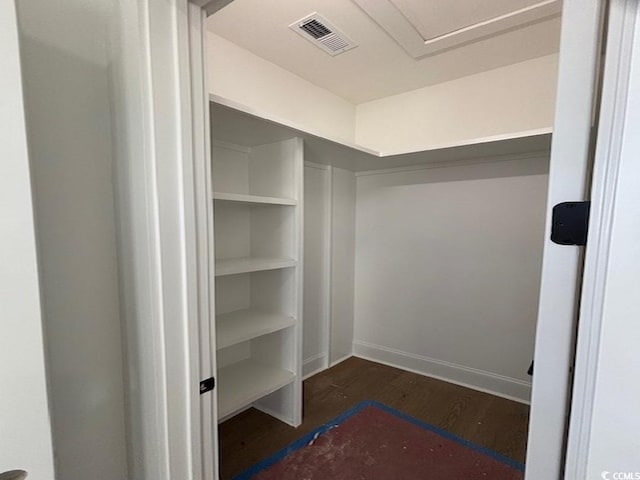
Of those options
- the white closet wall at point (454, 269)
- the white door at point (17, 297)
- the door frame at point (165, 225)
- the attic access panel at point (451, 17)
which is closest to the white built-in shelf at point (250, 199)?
the door frame at point (165, 225)

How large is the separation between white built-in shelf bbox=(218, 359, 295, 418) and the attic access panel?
2124 millimetres

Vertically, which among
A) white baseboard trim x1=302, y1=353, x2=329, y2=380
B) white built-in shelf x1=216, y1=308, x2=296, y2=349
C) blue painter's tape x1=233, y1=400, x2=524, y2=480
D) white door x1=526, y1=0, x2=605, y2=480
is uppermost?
white door x1=526, y1=0, x2=605, y2=480

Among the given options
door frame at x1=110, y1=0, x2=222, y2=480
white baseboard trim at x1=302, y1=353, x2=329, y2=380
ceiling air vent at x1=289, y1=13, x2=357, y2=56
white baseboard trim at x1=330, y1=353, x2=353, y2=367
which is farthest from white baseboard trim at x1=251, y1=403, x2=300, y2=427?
ceiling air vent at x1=289, y1=13, x2=357, y2=56

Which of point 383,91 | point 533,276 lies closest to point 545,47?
point 383,91

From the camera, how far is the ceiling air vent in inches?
67.6

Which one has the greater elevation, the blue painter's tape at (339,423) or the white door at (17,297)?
the white door at (17,297)

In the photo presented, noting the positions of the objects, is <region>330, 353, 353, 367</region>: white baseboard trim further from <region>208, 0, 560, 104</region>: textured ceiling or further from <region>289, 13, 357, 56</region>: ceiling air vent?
<region>289, 13, 357, 56</region>: ceiling air vent

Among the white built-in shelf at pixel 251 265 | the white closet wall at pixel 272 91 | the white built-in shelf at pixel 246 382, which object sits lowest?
the white built-in shelf at pixel 246 382

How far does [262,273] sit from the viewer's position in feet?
7.05

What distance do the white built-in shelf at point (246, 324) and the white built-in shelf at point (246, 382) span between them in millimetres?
323

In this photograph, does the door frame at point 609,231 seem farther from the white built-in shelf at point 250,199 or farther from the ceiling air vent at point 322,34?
the ceiling air vent at point 322,34

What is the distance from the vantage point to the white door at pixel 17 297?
0.56m

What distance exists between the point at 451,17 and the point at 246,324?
2.04 m

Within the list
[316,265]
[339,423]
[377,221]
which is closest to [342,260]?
[316,265]
